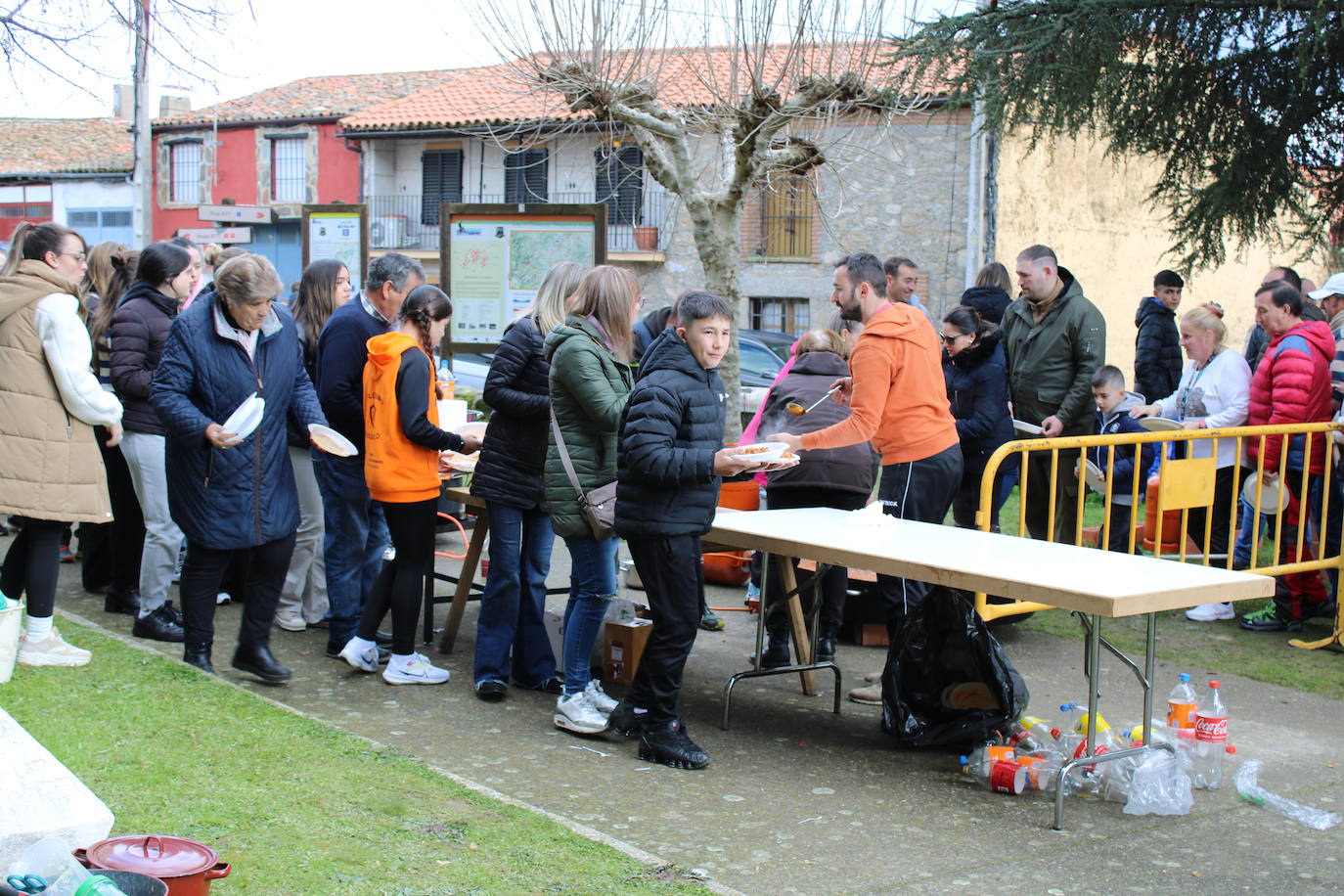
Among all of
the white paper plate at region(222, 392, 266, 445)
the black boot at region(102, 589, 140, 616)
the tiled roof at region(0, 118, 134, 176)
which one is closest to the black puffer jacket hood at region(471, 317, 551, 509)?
the white paper plate at region(222, 392, 266, 445)

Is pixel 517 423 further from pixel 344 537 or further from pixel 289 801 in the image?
pixel 289 801

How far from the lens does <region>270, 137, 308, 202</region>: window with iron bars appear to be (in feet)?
122

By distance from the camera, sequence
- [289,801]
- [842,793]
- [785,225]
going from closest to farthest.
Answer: [289,801] → [842,793] → [785,225]

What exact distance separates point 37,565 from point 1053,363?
532 centimetres

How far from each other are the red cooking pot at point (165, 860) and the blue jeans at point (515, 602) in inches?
102

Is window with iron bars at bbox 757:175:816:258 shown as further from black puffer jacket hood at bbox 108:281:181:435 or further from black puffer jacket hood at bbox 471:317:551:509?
black puffer jacket hood at bbox 471:317:551:509

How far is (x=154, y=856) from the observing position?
304cm

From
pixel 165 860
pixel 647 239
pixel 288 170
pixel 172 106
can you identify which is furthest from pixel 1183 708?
pixel 172 106

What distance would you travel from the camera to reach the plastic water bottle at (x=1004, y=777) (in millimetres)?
4629

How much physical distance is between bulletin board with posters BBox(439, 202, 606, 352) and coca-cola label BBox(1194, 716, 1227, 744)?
571cm

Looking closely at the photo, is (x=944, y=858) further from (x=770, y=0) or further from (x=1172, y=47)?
(x=770, y=0)

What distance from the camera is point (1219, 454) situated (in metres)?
7.41

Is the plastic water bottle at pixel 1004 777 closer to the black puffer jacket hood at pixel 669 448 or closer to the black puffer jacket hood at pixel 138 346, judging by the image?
the black puffer jacket hood at pixel 669 448

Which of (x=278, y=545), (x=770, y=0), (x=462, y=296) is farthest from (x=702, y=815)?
(x=770, y=0)
